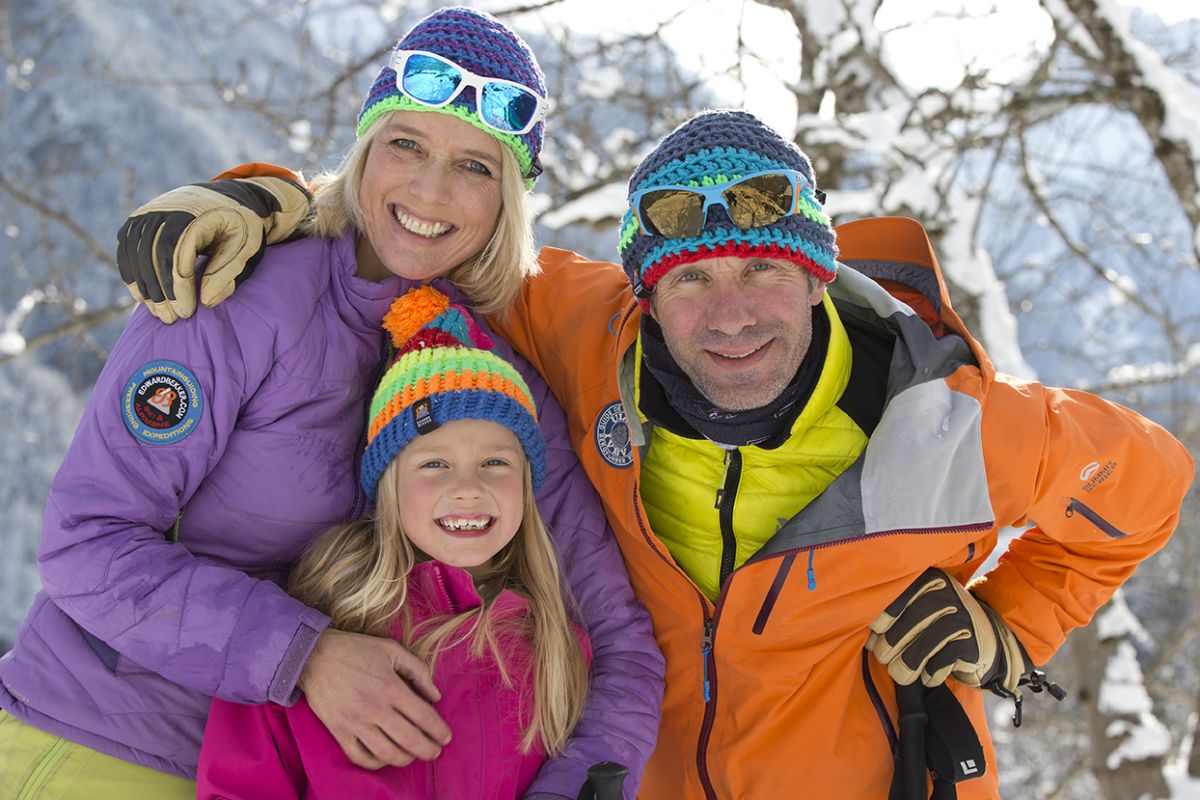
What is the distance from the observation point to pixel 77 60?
71.7ft

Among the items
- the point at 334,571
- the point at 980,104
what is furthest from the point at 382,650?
the point at 980,104

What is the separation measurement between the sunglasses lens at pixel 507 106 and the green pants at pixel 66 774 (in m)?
1.67

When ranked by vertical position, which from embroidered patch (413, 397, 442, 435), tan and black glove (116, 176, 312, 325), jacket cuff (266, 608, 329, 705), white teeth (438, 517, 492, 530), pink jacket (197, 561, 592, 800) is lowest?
pink jacket (197, 561, 592, 800)

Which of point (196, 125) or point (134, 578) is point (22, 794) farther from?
point (196, 125)

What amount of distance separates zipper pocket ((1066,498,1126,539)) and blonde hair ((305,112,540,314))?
5.00 feet

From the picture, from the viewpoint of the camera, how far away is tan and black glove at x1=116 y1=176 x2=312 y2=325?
2049 mm

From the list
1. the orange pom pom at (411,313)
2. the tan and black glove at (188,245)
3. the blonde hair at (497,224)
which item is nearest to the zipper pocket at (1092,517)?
the blonde hair at (497,224)

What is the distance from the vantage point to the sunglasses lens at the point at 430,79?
2.35 meters

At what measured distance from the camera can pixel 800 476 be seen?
2.42m

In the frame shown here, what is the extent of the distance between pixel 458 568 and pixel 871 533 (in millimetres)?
961

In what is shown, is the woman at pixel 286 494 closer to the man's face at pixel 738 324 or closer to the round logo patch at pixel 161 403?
the round logo patch at pixel 161 403

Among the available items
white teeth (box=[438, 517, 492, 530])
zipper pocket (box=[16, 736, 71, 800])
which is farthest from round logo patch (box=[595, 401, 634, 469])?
zipper pocket (box=[16, 736, 71, 800])

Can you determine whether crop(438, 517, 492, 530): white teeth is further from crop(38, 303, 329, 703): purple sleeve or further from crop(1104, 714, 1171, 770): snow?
crop(1104, 714, 1171, 770): snow

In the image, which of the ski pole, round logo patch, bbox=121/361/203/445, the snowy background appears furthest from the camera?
the snowy background
